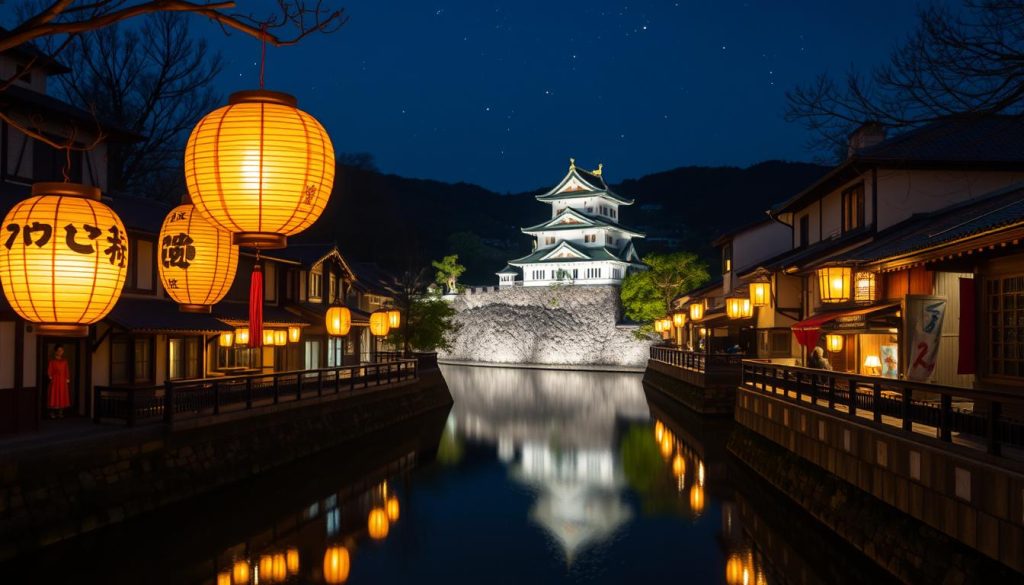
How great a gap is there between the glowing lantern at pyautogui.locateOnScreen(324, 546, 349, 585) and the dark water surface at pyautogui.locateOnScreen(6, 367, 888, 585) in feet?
0.09

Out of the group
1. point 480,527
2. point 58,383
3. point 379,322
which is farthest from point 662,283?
point 58,383

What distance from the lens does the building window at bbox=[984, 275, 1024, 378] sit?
31.8 feet

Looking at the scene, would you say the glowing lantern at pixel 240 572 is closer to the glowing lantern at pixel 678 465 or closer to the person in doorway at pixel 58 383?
the person in doorway at pixel 58 383

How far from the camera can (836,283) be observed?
14.2m

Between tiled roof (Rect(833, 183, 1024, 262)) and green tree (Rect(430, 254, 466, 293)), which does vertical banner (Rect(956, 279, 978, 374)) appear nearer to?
tiled roof (Rect(833, 183, 1024, 262))

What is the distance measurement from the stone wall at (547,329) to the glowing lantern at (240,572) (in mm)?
45245

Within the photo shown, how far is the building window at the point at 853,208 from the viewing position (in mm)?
18328

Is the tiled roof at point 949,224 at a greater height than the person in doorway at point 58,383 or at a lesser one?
greater

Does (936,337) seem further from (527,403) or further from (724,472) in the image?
(527,403)

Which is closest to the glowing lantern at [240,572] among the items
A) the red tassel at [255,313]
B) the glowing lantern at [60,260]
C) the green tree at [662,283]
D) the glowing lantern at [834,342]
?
the red tassel at [255,313]

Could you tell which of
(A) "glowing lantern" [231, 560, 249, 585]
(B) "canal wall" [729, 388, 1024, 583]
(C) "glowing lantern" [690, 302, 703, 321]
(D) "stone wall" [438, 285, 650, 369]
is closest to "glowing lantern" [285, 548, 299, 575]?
(A) "glowing lantern" [231, 560, 249, 585]

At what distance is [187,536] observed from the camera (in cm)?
1127

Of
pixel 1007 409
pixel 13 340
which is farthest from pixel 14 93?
pixel 1007 409

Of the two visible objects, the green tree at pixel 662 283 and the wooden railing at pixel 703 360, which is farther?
the green tree at pixel 662 283
